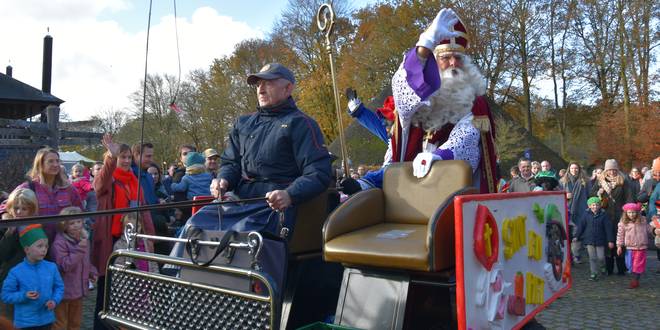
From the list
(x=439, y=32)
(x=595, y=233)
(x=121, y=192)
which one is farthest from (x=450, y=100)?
A: (x=595, y=233)

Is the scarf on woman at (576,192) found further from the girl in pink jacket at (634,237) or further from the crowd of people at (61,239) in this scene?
the crowd of people at (61,239)

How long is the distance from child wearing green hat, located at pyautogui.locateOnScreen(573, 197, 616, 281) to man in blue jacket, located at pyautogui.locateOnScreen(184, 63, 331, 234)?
233 inches

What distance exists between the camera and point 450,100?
12.3ft

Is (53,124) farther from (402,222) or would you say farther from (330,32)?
(402,222)

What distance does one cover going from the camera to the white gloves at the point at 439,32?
3.38m

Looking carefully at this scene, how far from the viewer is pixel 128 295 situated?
2447mm

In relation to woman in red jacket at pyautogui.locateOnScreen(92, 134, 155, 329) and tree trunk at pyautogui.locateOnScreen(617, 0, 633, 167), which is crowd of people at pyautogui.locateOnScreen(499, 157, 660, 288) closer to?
woman in red jacket at pyautogui.locateOnScreen(92, 134, 155, 329)

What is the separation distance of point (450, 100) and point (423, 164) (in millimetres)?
759

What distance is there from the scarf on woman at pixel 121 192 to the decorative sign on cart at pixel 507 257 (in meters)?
3.06

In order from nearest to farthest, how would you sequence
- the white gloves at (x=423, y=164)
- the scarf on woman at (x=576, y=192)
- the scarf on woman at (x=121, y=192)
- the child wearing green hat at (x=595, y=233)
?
the white gloves at (x=423, y=164) → the scarf on woman at (x=121, y=192) → the child wearing green hat at (x=595, y=233) → the scarf on woman at (x=576, y=192)

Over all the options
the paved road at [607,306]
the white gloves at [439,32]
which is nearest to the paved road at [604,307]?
the paved road at [607,306]

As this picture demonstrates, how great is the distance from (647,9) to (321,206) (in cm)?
2246

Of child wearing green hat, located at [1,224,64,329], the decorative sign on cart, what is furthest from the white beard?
child wearing green hat, located at [1,224,64,329]

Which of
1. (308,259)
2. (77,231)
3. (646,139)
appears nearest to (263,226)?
(308,259)
